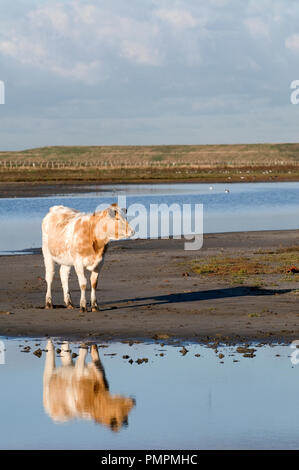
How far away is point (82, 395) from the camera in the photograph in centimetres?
1212

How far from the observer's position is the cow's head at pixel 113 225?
742 inches

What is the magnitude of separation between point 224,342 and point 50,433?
5.86 metres

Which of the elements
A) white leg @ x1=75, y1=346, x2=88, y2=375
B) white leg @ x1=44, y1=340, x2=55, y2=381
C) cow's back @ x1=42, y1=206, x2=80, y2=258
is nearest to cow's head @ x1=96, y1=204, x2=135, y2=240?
cow's back @ x1=42, y1=206, x2=80, y2=258

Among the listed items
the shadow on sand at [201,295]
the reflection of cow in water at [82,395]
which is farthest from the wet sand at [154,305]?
the reflection of cow in water at [82,395]

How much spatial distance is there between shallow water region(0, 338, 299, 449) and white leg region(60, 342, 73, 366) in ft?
0.36

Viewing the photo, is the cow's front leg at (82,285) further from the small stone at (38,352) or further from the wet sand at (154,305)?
the small stone at (38,352)

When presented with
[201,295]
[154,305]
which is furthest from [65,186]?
[154,305]

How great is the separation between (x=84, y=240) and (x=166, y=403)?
7.88 meters

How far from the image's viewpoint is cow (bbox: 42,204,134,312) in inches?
747

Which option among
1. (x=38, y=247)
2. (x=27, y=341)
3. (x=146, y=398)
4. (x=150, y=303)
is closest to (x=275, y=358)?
(x=146, y=398)

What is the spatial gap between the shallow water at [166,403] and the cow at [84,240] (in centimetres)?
413

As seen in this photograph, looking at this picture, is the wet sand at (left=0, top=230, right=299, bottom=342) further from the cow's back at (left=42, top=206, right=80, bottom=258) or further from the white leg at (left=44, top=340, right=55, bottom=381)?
the cow's back at (left=42, top=206, right=80, bottom=258)

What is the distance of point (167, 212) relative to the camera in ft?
184
